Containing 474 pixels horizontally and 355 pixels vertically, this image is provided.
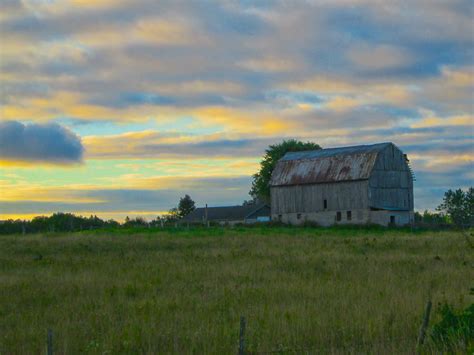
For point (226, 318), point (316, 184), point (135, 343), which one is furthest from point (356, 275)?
point (316, 184)

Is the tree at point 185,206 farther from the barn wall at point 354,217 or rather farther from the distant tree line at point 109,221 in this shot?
the barn wall at point 354,217

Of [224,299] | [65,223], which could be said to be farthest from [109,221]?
[224,299]

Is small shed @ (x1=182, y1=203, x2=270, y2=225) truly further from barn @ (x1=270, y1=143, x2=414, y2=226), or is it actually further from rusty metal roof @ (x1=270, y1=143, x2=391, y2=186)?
barn @ (x1=270, y1=143, x2=414, y2=226)

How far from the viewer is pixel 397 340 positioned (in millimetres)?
11656

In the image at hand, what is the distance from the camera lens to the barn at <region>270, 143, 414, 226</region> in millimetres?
67875

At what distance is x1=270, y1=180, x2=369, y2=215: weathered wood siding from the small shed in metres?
17.1

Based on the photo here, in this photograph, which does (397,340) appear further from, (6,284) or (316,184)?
(316,184)

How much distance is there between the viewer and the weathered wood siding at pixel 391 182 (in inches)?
2677

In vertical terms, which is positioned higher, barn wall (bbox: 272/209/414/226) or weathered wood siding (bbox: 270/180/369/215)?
weathered wood siding (bbox: 270/180/369/215)

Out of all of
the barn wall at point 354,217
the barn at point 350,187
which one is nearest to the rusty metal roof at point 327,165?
the barn at point 350,187

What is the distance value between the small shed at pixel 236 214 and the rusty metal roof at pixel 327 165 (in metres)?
17.4

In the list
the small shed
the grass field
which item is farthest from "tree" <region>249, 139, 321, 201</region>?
the grass field

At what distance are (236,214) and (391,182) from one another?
32.6 m

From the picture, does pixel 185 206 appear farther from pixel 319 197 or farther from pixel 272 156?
pixel 319 197
